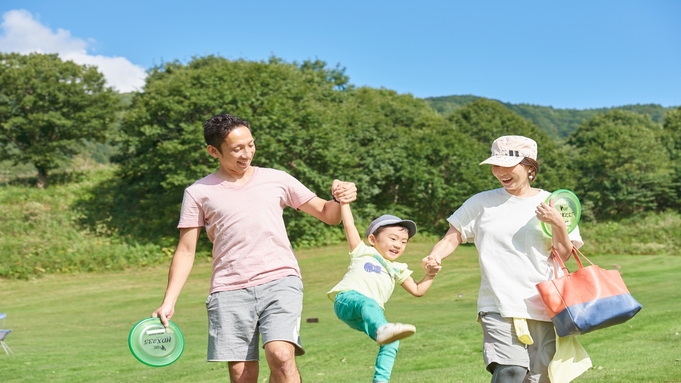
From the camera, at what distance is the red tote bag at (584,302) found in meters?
5.12

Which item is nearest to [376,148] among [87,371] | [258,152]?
[258,152]

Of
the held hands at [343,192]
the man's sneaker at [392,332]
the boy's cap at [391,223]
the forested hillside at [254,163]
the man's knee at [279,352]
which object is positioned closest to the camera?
the man's sneaker at [392,332]

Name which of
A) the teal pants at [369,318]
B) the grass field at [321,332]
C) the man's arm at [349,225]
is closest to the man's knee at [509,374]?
the teal pants at [369,318]

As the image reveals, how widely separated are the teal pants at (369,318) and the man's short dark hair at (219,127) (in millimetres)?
1336

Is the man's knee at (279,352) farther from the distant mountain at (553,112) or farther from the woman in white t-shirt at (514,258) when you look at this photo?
the distant mountain at (553,112)

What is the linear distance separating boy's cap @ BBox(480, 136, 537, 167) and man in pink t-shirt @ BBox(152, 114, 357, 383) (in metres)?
1.02

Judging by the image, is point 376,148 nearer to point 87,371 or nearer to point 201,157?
point 201,157

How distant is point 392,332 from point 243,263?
1.09 m

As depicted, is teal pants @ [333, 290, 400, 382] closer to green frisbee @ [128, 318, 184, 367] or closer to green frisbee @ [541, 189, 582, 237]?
green frisbee @ [128, 318, 184, 367]

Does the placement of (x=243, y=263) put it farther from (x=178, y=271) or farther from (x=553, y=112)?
(x=553, y=112)

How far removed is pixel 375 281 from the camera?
551cm

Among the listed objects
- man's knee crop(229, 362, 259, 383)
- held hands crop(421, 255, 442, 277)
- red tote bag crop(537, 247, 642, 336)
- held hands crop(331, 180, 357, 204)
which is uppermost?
held hands crop(331, 180, 357, 204)

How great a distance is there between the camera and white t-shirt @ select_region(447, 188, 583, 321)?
529 cm

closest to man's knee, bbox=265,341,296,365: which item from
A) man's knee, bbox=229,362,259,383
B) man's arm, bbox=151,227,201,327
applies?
man's knee, bbox=229,362,259,383
